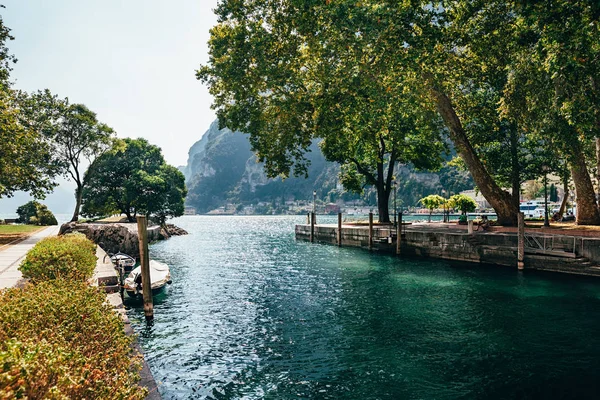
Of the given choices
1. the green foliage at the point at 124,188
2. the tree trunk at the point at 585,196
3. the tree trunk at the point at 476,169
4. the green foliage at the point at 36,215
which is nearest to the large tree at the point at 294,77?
the tree trunk at the point at 476,169

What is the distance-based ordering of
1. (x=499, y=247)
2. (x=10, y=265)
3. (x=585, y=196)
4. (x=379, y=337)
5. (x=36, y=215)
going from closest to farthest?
(x=379, y=337), (x=10, y=265), (x=499, y=247), (x=585, y=196), (x=36, y=215)

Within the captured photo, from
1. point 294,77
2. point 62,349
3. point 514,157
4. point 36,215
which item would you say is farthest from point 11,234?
point 514,157

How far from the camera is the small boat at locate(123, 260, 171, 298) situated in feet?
60.8

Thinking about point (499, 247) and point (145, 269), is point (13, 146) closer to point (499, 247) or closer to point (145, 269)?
point (145, 269)

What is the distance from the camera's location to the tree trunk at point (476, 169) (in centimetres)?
3212

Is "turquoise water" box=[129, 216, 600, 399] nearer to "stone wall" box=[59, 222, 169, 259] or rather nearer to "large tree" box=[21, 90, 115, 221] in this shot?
"stone wall" box=[59, 222, 169, 259]

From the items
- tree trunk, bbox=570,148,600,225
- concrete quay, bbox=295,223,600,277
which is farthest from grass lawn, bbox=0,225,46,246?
tree trunk, bbox=570,148,600,225

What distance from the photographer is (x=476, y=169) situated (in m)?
32.6

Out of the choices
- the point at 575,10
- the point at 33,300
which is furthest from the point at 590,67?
the point at 33,300

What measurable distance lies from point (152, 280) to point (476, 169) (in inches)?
1051

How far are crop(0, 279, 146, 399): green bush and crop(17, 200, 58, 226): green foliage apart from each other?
199 feet

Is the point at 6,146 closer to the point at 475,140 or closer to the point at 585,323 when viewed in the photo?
the point at 585,323

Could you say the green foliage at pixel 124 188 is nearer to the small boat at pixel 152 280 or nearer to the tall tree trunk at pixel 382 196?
the tall tree trunk at pixel 382 196

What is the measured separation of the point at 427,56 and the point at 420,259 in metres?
17.1
